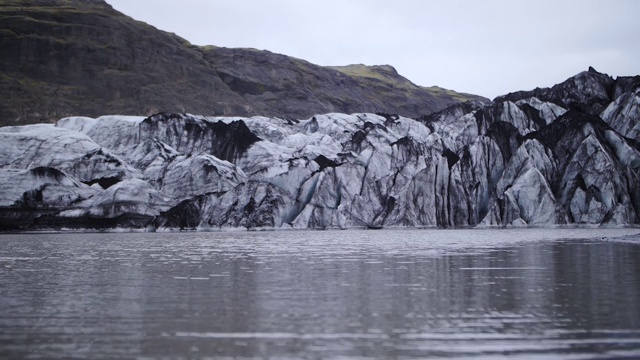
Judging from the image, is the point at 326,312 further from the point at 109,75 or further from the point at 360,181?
the point at 109,75

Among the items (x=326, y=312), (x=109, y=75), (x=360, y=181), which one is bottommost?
(x=326, y=312)

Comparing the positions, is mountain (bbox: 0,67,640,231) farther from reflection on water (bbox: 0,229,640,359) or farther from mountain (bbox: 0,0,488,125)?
reflection on water (bbox: 0,229,640,359)

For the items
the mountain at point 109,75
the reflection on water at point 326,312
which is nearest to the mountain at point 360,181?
the mountain at point 109,75

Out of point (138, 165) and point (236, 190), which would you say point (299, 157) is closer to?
point (236, 190)

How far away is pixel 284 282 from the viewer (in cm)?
1969

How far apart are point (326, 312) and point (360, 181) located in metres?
72.8

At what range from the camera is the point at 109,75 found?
160 meters

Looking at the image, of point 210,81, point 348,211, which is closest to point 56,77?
point 210,81

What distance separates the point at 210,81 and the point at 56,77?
37.1m

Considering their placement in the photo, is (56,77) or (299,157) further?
(56,77)

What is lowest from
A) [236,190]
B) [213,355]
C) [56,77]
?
[213,355]

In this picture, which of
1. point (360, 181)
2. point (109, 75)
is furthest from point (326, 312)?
point (109, 75)

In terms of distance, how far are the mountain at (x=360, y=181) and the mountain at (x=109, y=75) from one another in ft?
168

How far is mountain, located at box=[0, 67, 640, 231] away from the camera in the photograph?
77625mm
